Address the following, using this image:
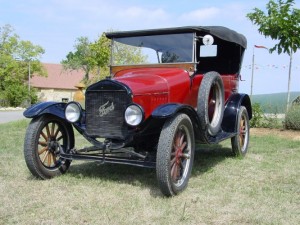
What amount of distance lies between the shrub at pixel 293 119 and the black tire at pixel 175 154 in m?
6.48

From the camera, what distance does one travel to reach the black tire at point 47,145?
466 cm

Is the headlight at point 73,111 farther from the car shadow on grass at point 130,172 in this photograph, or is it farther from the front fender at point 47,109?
the car shadow on grass at point 130,172

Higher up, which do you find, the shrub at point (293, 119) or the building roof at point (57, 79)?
the building roof at point (57, 79)

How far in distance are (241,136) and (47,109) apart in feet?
11.5

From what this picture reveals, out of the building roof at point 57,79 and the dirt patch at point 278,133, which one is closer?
the dirt patch at point 278,133

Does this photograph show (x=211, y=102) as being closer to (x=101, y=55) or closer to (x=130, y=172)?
(x=130, y=172)

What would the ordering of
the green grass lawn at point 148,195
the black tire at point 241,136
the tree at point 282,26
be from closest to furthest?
the green grass lawn at point 148,195 < the black tire at point 241,136 < the tree at point 282,26

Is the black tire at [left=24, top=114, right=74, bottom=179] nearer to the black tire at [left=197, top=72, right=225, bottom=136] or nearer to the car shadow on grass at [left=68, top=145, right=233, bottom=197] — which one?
the car shadow on grass at [left=68, top=145, right=233, bottom=197]

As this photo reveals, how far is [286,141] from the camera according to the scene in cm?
839

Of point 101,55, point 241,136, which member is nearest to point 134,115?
point 241,136

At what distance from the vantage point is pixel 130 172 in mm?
5309

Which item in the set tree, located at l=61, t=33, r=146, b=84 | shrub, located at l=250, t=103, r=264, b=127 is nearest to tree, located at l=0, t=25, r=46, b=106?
tree, located at l=61, t=33, r=146, b=84

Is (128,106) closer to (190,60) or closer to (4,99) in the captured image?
(190,60)

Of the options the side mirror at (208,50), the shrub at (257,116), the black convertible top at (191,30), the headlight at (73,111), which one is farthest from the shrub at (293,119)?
the headlight at (73,111)
